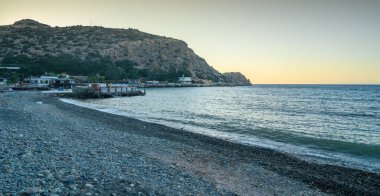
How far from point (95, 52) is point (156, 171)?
143m

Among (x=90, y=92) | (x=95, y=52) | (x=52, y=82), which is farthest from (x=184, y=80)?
(x=90, y=92)

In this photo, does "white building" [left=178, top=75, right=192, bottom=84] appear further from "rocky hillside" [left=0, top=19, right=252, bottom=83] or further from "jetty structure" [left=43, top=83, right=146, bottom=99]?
"jetty structure" [left=43, top=83, right=146, bottom=99]

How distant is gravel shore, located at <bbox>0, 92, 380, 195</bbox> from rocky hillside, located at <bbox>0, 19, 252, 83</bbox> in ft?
344

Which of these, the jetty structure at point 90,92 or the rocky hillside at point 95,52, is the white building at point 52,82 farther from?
the rocky hillside at point 95,52

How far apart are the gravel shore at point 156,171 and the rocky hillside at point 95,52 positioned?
105 metres

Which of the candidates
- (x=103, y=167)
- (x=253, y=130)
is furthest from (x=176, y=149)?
(x=253, y=130)

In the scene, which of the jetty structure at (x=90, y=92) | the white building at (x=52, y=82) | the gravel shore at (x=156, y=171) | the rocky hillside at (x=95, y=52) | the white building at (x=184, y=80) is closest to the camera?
the gravel shore at (x=156, y=171)

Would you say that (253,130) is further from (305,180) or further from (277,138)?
(305,180)

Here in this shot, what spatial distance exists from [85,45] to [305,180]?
154583mm

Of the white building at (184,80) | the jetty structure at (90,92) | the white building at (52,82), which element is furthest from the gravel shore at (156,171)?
the white building at (184,80)

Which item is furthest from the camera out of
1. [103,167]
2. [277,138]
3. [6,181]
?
[277,138]

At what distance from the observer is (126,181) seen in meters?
7.96

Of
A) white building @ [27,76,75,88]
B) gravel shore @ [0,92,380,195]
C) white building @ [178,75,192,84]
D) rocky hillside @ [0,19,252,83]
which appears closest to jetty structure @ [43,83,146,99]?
white building @ [27,76,75,88]

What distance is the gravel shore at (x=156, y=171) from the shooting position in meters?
7.14
